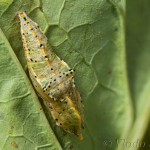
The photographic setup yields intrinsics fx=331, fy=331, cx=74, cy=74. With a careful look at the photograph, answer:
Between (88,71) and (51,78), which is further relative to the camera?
(88,71)

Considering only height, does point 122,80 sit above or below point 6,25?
below

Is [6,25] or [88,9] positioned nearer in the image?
[6,25]

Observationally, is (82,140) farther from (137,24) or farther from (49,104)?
(137,24)

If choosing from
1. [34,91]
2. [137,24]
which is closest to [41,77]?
[34,91]

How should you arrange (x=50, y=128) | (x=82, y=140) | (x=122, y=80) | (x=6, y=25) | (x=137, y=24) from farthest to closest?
(x=137, y=24) < (x=122, y=80) < (x=82, y=140) < (x=50, y=128) < (x=6, y=25)

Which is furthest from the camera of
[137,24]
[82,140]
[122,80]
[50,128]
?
[137,24]
